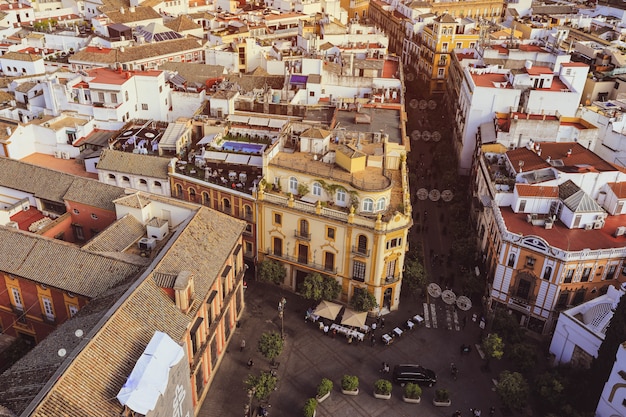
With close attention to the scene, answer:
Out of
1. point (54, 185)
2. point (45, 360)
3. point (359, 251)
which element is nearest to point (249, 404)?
point (45, 360)

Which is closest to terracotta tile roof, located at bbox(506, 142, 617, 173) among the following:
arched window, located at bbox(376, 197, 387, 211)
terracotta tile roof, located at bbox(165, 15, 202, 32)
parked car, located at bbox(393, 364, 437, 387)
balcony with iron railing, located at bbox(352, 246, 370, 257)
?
arched window, located at bbox(376, 197, 387, 211)

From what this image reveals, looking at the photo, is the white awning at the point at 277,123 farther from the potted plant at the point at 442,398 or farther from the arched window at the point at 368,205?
the potted plant at the point at 442,398

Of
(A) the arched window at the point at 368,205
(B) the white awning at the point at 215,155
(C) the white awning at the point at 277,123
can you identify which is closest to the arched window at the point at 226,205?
(B) the white awning at the point at 215,155

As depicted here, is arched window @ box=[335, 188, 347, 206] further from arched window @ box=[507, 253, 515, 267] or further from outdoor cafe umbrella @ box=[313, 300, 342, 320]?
arched window @ box=[507, 253, 515, 267]

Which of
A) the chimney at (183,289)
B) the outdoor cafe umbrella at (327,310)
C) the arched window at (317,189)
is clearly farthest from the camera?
the arched window at (317,189)

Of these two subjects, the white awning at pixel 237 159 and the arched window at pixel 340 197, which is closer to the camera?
the arched window at pixel 340 197

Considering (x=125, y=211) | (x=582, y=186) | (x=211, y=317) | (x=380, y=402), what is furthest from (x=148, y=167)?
(x=582, y=186)
